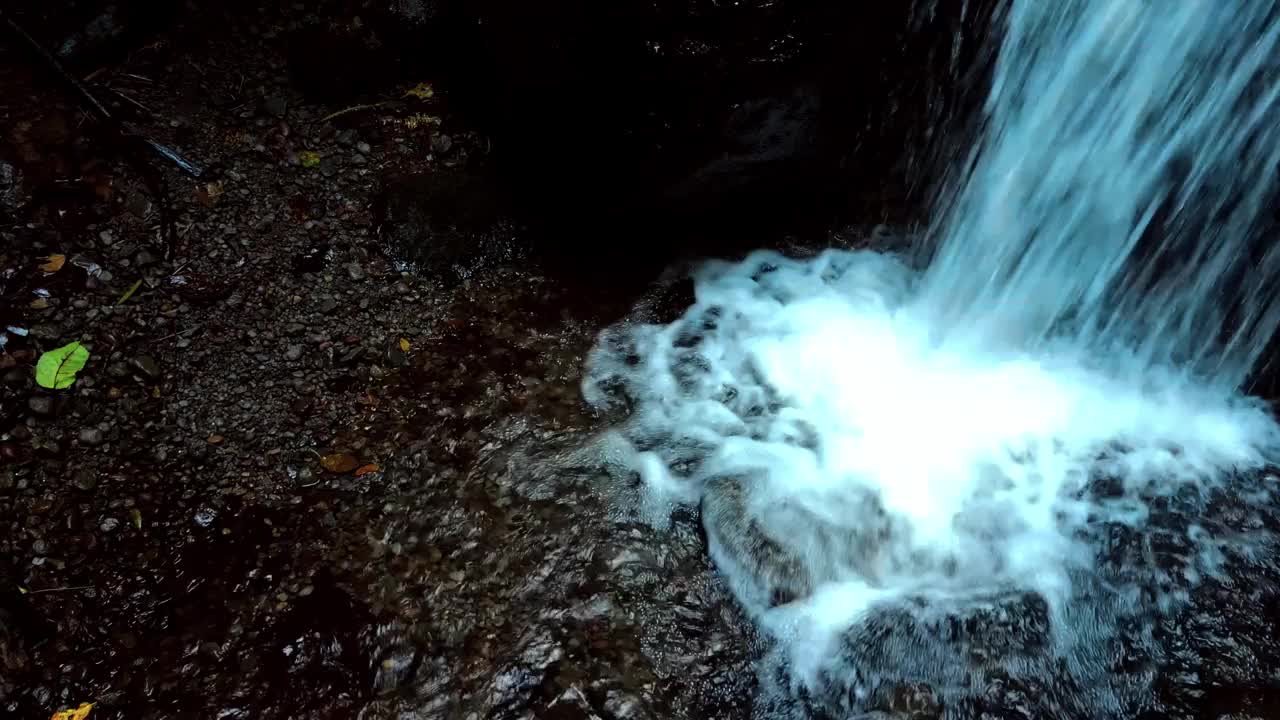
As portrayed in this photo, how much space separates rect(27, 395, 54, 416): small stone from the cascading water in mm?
2446

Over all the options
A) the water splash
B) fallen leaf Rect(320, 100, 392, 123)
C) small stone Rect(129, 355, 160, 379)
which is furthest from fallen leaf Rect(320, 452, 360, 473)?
the water splash

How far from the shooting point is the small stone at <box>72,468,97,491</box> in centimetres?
325

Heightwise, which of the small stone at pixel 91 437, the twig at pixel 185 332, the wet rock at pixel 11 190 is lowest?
→ the small stone at pixel 91 437

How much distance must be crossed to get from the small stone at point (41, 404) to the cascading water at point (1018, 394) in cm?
245

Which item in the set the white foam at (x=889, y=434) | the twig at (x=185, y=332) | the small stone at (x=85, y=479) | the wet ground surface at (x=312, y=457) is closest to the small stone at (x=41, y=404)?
the wet ground surface at (x=312, y=457)

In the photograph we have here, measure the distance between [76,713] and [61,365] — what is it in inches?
60.1

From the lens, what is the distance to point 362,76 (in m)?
4.65

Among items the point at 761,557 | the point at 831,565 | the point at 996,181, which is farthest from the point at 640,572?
the point at 996,181

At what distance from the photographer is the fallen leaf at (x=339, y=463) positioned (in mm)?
3525

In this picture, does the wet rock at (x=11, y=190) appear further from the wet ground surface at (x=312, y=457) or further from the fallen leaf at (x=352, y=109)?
the fallen leaf at (x=352, y=109)

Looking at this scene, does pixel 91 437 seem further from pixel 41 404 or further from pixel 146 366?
pixel 146 366

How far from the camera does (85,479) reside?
327 centimetres

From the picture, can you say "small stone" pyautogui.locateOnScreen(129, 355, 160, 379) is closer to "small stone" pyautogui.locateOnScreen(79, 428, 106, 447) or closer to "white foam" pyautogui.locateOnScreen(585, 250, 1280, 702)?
"small stone" pyautogui.locateOnScreen(79, 428, 106, 447)

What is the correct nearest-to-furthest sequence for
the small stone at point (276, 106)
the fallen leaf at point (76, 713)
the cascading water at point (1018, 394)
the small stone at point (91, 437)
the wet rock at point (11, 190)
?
the fallen leaf at point (76, 713), the cascading water at point (1018, 394), the small stone at point (91, 437), the wet rock at point (11, 190), the small stone at point (276, 106)
